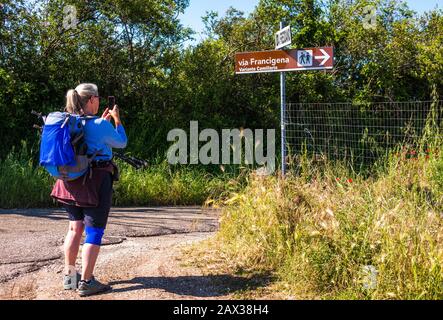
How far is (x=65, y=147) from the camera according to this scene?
4.18 m

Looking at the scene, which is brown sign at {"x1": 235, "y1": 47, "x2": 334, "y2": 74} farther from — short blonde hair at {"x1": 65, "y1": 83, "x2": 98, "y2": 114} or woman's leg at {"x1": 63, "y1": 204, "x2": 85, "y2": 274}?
woman's leg at {"x1": 63, "y1": 204, "x2": 85, "y2": 274}

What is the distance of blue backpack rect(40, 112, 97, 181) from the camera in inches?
165

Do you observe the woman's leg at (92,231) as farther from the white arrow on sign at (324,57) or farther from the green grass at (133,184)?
the green grass at (133,184)

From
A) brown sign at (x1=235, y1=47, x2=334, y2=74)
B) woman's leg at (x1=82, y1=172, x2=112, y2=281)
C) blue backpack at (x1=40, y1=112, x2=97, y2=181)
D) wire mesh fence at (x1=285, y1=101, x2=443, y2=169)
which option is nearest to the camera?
blue backpack at (x1=40, y1=112, x2=97, y2=181)

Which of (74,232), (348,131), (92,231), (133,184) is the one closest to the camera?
(92,231)

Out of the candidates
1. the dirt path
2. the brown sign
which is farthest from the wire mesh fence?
the dirt path

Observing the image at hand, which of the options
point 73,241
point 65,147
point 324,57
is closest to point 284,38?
point 324,57

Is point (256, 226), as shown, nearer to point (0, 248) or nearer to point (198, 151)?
point (0, 248)

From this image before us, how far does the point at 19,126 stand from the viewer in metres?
11.7

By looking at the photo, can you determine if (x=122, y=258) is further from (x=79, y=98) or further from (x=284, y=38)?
(x=284, y=38)

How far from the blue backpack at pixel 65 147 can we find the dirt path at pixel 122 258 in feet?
3.17

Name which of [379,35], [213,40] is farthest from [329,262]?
[379,35]

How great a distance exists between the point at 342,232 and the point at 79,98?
2.27 m

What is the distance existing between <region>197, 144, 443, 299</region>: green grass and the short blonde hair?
1.86m
